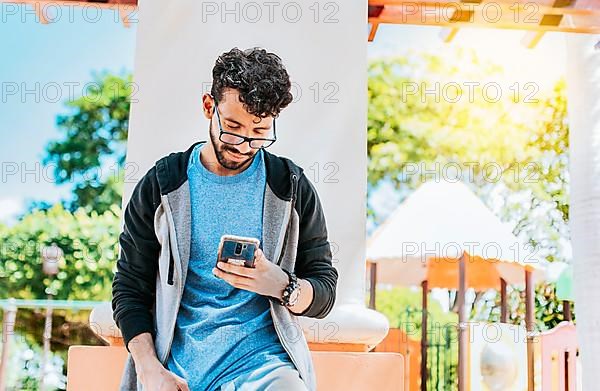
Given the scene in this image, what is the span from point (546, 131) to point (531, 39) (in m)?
5.60

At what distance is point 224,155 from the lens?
1923mm

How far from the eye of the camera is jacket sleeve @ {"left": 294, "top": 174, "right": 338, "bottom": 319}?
191 cm

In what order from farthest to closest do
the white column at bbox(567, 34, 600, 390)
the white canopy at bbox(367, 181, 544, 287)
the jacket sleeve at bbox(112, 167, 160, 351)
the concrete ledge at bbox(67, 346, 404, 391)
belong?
the white canopy at bbox(367, 181, 544, 287)
the white column at bbox(567, 34, 600, 390)
the concrete ledge at bbox(67, 346, 404, 391)
the jacket sleeve at bbox(112, 167, 160, 351)

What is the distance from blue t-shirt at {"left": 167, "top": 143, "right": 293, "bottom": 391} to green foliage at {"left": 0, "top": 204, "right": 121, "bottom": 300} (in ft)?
23.2

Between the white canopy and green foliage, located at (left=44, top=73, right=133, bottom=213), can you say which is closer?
the white canopy

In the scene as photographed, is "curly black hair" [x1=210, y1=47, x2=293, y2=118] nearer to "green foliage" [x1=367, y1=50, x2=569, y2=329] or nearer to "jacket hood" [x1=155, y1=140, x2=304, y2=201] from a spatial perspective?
"jacket hood" [x1=155, y1=140, x2=304, y2=201]

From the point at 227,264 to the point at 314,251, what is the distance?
0.80ft

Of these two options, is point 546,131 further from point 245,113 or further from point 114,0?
point 245,113

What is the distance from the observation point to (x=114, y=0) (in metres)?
2.87

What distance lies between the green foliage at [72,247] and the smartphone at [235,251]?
23.6 ft

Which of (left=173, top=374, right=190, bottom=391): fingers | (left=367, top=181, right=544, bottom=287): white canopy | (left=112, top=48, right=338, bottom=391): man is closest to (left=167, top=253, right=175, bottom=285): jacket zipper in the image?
(left=112, top=48, right=338, bottom=391): man

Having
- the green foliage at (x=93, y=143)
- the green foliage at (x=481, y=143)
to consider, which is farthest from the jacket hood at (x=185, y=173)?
the green foliage at (x=93, y=143)

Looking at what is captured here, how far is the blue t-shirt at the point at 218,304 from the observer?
71.0 inches

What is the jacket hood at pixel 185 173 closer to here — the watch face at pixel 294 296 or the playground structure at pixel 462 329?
the watch face at pixel 294 296
